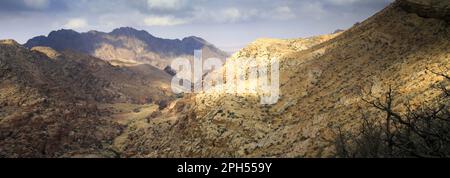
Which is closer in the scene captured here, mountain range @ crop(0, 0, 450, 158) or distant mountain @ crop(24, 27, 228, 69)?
mountain range @ crop(0, 0, 450, 158)

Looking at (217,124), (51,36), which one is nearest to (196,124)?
(217,124)

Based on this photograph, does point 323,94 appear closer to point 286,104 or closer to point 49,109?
point 286,104

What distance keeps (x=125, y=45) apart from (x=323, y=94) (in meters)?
152

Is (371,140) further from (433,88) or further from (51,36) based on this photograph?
(51,36)

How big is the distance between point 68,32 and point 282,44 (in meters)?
137

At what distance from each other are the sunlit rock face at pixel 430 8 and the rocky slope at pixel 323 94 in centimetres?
6

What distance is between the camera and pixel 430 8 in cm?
1759

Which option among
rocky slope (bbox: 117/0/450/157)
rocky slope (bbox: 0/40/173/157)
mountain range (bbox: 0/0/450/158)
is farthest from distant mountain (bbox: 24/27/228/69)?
rocky slope (bbox: 117/0/450/157)

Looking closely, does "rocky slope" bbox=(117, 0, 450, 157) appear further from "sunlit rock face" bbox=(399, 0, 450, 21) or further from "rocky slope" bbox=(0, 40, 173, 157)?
"rocky slope" bbox=(0, 40, 173, 157)

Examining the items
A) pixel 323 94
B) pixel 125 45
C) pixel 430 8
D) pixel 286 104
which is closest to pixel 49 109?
pixel 286 104

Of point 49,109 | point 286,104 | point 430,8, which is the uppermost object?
point 430,8

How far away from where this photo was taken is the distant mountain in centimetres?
14300

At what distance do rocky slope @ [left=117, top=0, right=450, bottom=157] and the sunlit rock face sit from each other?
0.06 meters

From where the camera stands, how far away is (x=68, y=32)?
494 feet
